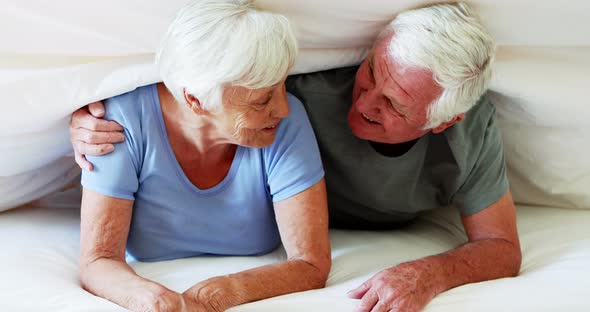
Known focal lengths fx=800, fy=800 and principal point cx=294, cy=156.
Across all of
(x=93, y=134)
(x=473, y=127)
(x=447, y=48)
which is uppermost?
(x=447, y=48)

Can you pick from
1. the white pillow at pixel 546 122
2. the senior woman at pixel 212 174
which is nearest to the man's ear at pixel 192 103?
the senior woman at pixel 212 174

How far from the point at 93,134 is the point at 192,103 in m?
0.21

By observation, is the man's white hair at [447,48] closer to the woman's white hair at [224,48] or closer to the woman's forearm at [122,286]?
the woman's white hair at [224,48]

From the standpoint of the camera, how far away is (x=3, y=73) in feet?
5.06

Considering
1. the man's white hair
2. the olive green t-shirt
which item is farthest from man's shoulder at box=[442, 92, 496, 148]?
the man's white hair

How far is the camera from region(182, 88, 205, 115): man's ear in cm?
140

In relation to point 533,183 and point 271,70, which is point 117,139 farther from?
point 533,183

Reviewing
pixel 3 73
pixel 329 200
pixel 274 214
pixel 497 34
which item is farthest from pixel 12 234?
pixel 497 34

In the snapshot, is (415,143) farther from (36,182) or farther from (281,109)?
(36,182)

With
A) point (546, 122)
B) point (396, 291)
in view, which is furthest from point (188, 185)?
point (546, 122)

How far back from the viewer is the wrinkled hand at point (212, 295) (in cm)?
137

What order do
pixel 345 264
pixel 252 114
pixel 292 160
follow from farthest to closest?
1. pixel 345 264
2. pixel 292 160
3. pixel 252 114

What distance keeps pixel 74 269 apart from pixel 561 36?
111 centimetres

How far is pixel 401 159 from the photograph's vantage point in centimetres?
171
